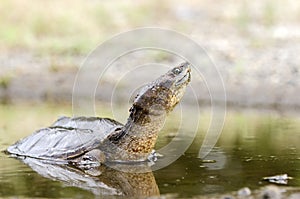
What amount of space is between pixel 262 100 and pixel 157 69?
2.78 metres

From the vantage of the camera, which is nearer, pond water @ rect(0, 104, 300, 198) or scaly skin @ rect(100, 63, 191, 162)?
pond water @ rect(0, 104, 300, 198)

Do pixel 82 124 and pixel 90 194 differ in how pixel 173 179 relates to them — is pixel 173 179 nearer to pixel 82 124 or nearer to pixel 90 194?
pixel 90 194

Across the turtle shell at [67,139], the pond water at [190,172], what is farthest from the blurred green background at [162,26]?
the turtle shell at [67,139]

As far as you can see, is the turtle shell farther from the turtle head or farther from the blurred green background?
the blurred green background

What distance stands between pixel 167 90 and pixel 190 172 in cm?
99

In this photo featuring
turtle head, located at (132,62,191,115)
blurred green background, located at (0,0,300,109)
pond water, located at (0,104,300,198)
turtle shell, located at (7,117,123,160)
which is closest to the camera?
pond water, located at (0,104,300,198)

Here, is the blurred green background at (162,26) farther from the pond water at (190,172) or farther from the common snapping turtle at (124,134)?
the common snapping turtle at (124,134)

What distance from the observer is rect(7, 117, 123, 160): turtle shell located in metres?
8.01

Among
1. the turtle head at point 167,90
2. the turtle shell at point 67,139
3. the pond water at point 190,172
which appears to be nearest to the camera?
the pond water at point 190,172

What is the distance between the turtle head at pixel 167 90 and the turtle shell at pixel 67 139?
615 mm

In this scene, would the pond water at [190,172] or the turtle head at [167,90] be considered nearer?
the pond water at [190,172]

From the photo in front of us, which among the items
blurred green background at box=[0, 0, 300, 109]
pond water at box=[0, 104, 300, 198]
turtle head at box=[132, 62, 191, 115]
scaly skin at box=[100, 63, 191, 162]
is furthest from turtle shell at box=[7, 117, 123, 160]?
blurred green background at box=[0, 0, 300, 109]

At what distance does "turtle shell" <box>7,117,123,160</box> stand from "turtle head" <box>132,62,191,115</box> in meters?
0.61

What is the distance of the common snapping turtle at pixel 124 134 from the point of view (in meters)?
7.70
